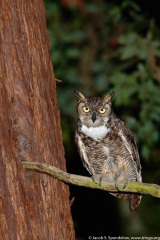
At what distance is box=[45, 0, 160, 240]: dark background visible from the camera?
617 cm

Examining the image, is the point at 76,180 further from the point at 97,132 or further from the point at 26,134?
the point at 97,132

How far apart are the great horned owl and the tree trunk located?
1.17 m

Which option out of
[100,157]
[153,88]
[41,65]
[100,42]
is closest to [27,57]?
[41,65]

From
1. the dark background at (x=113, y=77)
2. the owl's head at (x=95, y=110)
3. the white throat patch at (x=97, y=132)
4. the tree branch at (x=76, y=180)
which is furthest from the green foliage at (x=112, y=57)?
the tree branch at (x=76, y=180)

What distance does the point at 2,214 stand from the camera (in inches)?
121

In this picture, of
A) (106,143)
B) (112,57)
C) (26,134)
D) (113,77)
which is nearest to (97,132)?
(106,143)

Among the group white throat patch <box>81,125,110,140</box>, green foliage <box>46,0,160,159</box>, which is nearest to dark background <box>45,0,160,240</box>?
green foliage <box>46,0,160,159</box>

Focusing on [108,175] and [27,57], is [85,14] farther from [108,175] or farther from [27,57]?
[27,57]

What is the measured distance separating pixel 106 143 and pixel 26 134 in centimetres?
139

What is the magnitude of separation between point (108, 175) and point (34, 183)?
156 cm

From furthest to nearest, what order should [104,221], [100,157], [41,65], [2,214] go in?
[104,221]
[100,157]
[41,65]
[2,214]

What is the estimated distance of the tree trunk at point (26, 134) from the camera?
122 inches

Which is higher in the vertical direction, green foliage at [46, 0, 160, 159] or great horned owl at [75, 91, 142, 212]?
green foliage at [46, 0, 160, 159]

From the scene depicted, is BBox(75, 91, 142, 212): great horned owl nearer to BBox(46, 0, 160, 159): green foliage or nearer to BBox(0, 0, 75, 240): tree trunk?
BBox(0, 0, 75, 240): tree trunk
